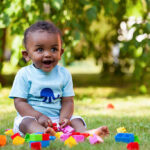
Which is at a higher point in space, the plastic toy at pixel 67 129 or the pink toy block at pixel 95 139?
the pink toy block at pixel 95 139

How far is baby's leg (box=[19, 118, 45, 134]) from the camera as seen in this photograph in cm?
205

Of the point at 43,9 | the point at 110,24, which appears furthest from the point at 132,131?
the point at 110,24

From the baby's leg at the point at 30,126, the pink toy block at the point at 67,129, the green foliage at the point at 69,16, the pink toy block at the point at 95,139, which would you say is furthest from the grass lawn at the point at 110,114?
the green foliage at the point at 69,16

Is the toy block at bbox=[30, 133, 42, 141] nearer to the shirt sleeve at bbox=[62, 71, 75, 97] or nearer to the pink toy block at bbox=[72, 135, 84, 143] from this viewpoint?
the pink toy block at bbox=[72, 135, 84, 143]

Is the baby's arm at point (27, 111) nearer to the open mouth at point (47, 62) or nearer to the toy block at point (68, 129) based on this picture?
the toy block at point (68, 129)

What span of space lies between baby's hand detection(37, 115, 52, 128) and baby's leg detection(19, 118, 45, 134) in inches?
1.9

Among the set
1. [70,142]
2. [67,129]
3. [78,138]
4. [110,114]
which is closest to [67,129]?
[67,129]

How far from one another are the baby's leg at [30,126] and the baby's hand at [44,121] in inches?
1.9

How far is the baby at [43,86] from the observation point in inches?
87.4

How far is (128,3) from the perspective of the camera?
15.8 feet

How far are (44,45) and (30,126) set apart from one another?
1.74 feet

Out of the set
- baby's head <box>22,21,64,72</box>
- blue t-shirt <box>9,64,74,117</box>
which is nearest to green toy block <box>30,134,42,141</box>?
blue t-shirt <box>9,64,74,117</box>

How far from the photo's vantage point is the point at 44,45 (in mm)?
2230

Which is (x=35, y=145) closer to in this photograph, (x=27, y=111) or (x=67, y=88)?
(x=27, y=111)
